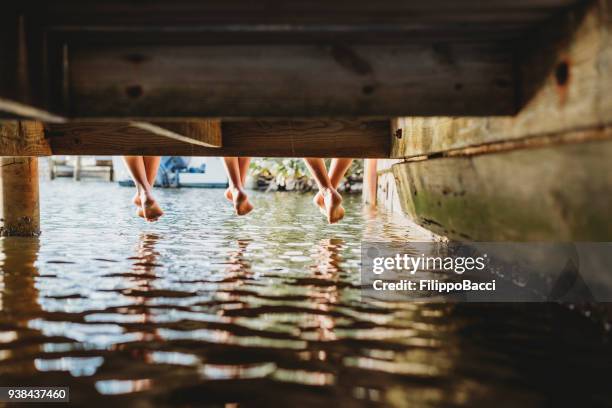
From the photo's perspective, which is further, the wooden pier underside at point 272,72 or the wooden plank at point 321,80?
the wooden plank at point 321,80

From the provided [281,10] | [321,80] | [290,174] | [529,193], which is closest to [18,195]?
[321,80]

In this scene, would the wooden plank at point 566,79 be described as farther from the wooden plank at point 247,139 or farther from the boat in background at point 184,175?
the boat in background at point 184,175

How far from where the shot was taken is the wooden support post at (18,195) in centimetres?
520

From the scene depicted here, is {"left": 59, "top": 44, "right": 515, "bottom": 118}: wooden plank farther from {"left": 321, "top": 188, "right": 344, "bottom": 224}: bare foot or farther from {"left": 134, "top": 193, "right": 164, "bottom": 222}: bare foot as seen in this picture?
{"left": 134, "top": 193, "right": 164, "bottom": 222}: bare foot

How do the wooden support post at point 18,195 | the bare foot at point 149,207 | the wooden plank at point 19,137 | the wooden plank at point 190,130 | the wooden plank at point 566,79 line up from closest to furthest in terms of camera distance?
1. the wooden plank at point 566,79
2. the wooden plank at point 190,130
3. the wooden plank at point 19,137
4. the bare foot at point 149,207
5. the wooden support post at point 18,195

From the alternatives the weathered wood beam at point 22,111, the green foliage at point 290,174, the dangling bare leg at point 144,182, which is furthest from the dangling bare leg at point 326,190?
the green foliage at point 290,174

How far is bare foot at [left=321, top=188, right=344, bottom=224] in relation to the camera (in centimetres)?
495

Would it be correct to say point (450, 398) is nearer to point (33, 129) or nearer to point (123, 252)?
point (123, 252)

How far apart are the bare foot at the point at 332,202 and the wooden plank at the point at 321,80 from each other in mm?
2690

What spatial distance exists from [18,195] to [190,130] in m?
2.88

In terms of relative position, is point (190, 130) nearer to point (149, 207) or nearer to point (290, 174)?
point (149, 207)

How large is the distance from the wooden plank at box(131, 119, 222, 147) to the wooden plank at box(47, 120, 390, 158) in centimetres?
25

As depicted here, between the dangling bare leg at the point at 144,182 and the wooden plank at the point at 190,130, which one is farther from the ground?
the wooden plank at the point at 190,130

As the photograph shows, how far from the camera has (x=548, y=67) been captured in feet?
6.55
